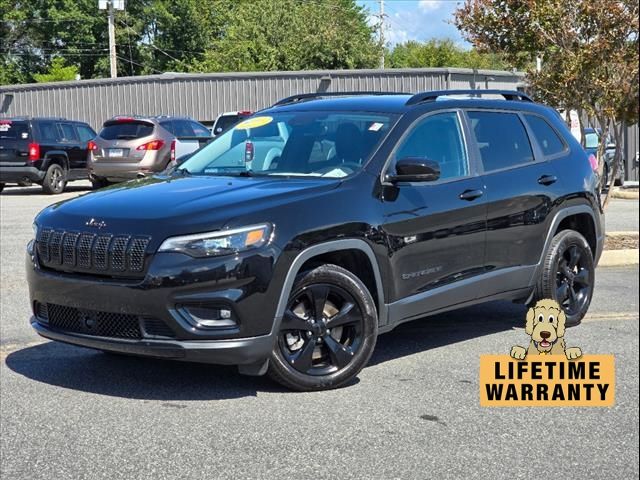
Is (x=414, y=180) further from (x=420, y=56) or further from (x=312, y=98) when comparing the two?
(x=420, y=56)

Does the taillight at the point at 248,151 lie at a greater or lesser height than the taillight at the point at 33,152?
greater

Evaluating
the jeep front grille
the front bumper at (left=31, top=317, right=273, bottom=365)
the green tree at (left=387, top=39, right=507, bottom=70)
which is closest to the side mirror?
the front bumper at (left=31, top=317, right=273, bottom=365)

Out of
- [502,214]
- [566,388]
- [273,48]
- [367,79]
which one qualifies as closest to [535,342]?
[566,388]

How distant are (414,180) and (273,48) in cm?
4076

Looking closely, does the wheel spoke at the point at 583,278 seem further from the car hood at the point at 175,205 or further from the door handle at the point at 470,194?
the car hood at the point at 175,205

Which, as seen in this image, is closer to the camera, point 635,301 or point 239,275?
point 239,275

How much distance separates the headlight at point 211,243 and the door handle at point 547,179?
112 inches

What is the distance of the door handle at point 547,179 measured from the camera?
7191 millimetres

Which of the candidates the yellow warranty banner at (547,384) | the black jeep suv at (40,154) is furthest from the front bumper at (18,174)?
the yellow warranty banner at (547,384)

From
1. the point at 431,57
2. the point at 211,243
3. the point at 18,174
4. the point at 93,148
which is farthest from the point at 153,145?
the point at 431,57

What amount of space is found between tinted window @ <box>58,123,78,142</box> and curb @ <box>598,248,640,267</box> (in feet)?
50.0

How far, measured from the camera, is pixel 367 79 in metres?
30.3

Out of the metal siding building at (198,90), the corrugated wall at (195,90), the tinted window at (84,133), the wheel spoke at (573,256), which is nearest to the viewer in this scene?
the wheel spoke at (573,256)

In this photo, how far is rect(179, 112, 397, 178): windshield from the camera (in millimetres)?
6258
